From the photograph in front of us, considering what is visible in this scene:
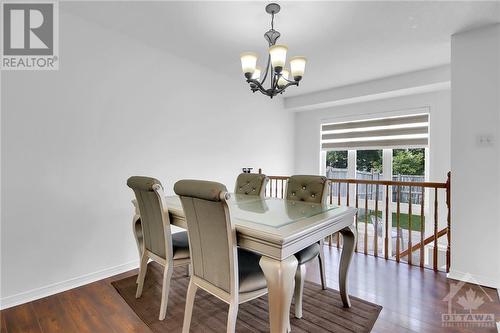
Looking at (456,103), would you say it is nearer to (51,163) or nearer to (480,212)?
(480,212)

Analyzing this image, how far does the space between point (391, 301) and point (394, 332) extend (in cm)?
43

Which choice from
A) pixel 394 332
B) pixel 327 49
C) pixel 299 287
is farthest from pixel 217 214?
pixel 327 49

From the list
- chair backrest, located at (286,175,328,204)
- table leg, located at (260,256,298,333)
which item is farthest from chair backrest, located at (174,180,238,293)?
chair backrest, located at (286,175,328,204)

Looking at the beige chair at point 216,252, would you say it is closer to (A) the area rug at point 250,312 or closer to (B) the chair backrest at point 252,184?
(A) the area rug at point 250,312

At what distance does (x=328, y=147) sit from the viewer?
516 cm

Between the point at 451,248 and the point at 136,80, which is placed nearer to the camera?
the point at 451,248

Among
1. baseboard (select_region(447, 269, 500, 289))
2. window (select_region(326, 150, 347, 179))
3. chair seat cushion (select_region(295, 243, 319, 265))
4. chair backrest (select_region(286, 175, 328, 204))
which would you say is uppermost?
window (select_region(326, 150, 347, 179))

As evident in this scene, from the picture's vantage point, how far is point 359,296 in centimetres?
217

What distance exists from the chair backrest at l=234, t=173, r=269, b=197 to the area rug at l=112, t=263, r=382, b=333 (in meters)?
1.09

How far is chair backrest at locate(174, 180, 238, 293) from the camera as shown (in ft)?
4.41

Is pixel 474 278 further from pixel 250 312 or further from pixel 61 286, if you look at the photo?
pixel 61 286

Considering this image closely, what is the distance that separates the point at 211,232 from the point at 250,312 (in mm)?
941

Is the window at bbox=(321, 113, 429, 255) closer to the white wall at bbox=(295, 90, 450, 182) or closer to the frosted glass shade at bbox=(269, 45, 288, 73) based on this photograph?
the white wall at bbox=(295, 90, 450, 182)

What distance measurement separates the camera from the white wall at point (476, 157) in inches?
93.7
